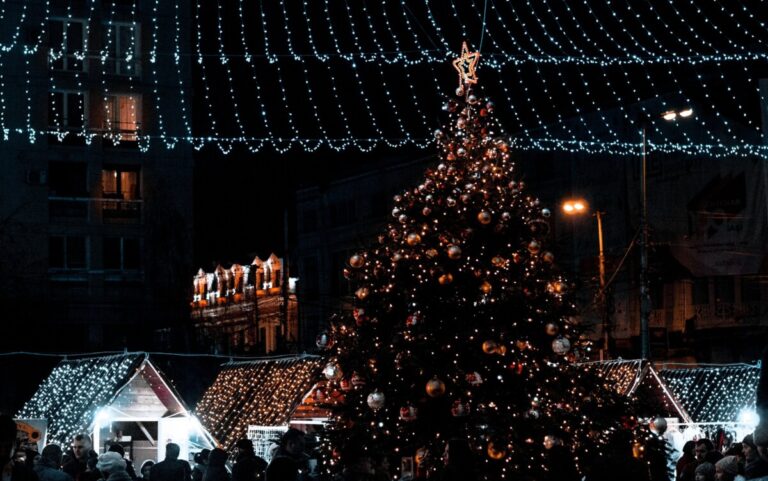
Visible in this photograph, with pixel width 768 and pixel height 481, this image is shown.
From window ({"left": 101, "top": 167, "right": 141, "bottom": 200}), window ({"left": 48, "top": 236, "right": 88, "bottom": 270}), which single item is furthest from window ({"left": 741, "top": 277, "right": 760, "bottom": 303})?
window ({"left": 48, "top": 236, "right": 88, "bottom": 270})

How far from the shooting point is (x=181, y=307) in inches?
1892

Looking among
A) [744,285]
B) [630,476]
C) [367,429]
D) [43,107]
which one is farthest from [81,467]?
[43,107]

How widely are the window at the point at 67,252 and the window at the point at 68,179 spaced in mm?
1706

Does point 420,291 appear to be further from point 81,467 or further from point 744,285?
point 744,285

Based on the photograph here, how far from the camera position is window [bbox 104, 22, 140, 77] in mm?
46938

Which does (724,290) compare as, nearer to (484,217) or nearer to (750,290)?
(750,290)

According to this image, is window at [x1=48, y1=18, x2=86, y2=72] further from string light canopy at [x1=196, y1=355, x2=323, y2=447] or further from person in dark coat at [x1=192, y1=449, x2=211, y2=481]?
person in dark coat at [x1=192, y1=449, x2=211, y2=481]

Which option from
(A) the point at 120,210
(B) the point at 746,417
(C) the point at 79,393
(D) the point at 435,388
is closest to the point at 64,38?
(A) the point at 120,210

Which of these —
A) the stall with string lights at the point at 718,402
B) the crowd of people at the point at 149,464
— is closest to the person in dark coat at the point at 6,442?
the crowd of people at the point at 149,464

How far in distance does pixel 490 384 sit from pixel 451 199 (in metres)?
2.08

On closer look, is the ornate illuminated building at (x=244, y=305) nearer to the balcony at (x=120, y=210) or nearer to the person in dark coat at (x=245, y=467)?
the balcony at (x=120, y=210)

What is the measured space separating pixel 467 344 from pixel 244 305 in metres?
50.2

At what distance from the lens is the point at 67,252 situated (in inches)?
1882

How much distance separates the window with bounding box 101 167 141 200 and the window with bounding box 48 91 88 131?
2261 mm
